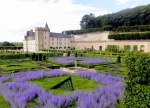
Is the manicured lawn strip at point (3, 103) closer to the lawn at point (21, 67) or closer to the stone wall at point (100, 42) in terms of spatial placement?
the lawn at point (21, 67)

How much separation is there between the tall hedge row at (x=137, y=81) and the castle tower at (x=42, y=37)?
50.8m

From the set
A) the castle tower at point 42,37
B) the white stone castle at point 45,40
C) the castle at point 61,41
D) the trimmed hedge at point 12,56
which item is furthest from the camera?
the white stone castle at point 45,40

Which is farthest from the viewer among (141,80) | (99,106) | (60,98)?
(60,98)

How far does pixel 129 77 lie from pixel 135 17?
2060 inches

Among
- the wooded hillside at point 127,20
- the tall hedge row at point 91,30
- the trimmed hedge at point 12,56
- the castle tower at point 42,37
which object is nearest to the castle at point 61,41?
the castle tower at point 42,37

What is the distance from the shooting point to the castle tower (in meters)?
54.3

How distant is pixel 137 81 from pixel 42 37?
5182 cm

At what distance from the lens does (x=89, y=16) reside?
2817 inches

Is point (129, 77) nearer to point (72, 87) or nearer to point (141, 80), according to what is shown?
point (141, 80)

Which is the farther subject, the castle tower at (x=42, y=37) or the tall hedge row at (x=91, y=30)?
the tall hedge row at (x=91, y=30)

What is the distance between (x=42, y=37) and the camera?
55000mm

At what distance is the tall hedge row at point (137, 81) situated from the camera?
4.62 metres

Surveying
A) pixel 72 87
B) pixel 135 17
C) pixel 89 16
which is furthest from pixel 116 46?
pixel 72 87

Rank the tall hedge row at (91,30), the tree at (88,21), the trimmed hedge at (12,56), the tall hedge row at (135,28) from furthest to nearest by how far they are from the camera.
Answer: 1. the tree at (88,21)
2. the tall hedge row at (91,30)
3. the tall hedge row at (135,28)
4. the trimmed hedge at (12,56)
